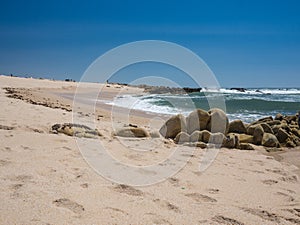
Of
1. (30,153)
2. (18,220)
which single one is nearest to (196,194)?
(18,220)

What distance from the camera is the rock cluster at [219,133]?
613cm

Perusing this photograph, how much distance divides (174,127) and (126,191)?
3.98 meters

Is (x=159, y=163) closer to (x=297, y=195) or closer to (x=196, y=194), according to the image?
(x=196, y=194)

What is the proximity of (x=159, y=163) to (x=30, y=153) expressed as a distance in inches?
65.5

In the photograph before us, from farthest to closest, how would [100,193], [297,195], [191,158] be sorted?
[191,158]
[297,195]
[100,193]

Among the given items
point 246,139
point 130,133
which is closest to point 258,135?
point 246,139

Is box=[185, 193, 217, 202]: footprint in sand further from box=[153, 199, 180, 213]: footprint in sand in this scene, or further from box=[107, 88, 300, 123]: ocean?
box=[107, 88, 300, 123]: ocean

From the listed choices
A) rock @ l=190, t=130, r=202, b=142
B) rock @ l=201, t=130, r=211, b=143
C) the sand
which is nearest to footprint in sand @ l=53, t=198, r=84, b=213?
the sand

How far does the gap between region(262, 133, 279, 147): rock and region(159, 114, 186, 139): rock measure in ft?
6.01

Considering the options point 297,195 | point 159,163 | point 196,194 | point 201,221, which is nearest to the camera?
point 201,221

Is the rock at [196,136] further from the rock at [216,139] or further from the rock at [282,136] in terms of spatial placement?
the rock at [282,136]

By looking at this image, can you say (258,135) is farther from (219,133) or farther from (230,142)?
(219,133)

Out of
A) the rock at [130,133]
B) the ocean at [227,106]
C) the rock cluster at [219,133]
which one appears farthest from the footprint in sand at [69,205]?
the ocean at [227,106]

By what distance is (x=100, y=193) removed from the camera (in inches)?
106
